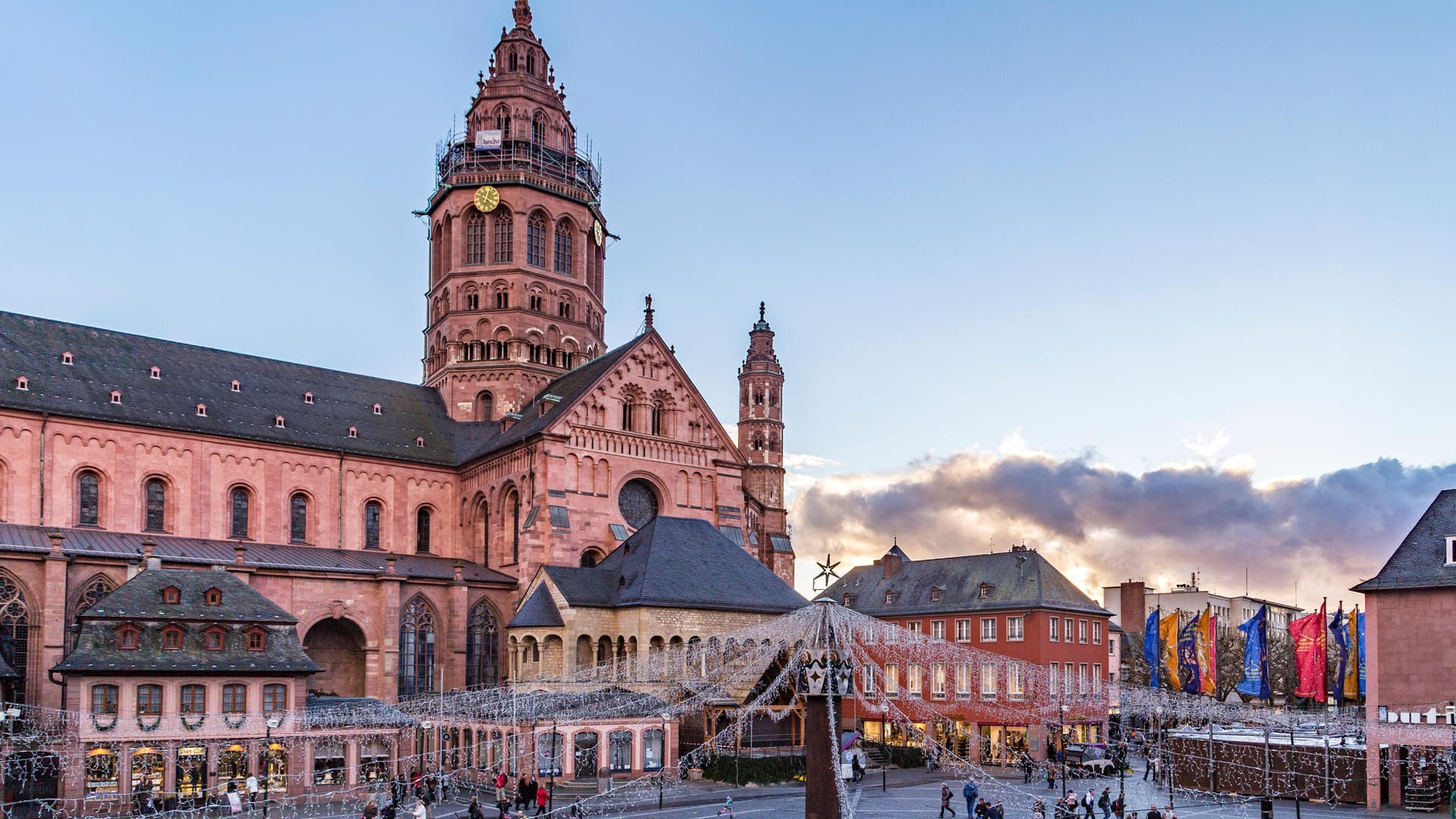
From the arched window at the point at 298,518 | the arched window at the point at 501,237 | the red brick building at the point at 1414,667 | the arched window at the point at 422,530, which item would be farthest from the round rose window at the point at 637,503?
the red brick building at the point at 1414,667

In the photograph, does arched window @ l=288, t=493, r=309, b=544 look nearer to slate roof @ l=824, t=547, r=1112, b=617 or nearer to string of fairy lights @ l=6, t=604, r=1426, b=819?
string of fairy lights @ l=6, t=604, r=1426, b=819

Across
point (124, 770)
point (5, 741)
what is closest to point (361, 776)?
point (124, 770)

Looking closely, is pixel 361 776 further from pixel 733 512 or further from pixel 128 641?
pixel 733 512

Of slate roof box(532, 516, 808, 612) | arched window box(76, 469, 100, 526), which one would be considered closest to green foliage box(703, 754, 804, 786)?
slate roof box(532, 516, 808, 612)

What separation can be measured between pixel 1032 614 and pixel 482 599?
28649mm

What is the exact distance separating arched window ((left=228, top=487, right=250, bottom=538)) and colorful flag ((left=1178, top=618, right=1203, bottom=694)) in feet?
150

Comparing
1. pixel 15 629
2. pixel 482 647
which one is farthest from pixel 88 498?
pixel 482 647

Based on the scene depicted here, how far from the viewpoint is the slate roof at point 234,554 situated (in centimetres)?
5569

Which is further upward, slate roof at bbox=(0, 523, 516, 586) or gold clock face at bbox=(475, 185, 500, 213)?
gold clock face at bbox=(475, 185, 500, 213)

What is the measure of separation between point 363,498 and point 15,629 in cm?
2037

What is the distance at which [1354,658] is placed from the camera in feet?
203

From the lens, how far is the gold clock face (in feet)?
268

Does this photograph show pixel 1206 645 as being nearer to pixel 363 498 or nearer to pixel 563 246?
pixel 363 498

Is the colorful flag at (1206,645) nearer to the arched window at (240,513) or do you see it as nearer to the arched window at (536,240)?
the arched window at (536,240)
